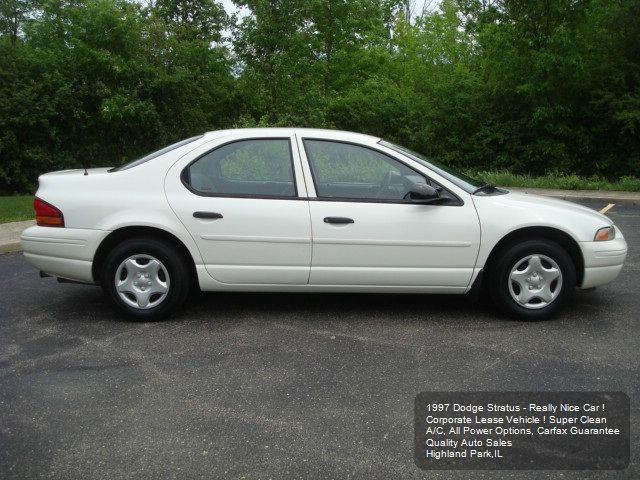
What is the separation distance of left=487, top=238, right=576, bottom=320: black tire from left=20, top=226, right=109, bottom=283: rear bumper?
10.0 feet

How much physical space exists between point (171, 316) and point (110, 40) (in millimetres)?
16510

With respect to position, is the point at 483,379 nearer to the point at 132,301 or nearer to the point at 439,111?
the point at 132,301

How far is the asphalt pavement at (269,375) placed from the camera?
298 centimetres

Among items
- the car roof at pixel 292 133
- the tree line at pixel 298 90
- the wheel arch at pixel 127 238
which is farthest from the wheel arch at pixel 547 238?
the tree line at pixel 298 90

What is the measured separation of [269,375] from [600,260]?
284 centimetres

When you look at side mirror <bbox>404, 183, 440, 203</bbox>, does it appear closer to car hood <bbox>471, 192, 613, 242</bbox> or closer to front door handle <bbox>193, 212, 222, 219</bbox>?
car hood <bbox>471, 192, 613, 242</bbox>

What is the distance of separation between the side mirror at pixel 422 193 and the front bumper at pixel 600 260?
1253 millimetres

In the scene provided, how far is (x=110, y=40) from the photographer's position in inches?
759

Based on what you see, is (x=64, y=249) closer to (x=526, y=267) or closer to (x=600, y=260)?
(x=526, y=267)

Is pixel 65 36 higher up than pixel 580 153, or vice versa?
pixel 65 36

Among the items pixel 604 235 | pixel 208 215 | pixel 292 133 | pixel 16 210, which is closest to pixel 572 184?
pixel 604 235

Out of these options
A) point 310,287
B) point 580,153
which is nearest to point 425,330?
point 310,287

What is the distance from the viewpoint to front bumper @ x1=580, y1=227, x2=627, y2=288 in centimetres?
498

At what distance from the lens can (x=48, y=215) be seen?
4949 mm
